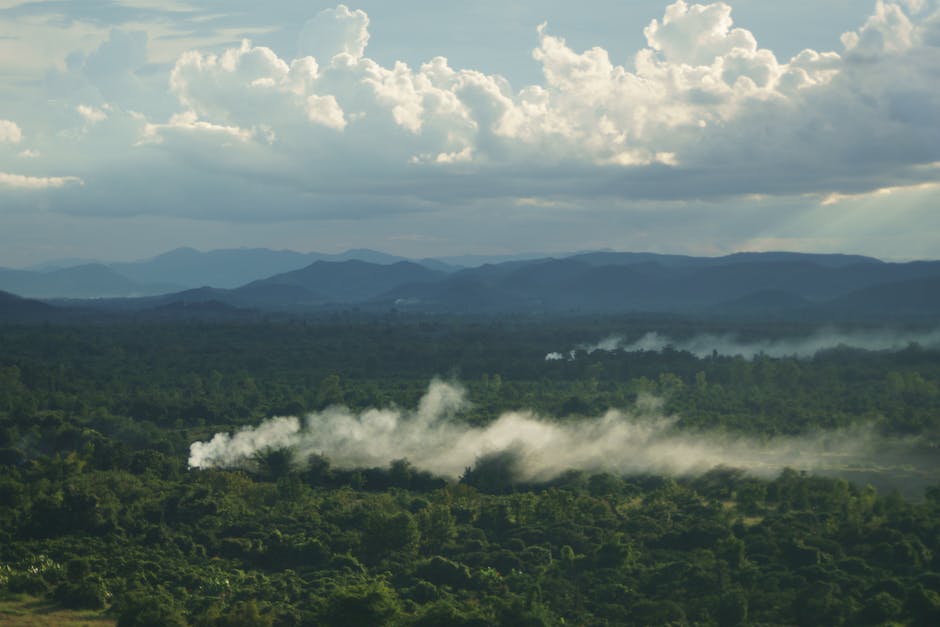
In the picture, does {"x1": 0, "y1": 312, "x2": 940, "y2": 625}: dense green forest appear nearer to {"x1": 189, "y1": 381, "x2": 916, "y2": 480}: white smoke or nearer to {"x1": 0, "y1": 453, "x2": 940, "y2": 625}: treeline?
{"x1": 0, "y1": 453, "x2": 940, "y2": 625}: treeline

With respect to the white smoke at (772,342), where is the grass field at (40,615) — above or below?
below

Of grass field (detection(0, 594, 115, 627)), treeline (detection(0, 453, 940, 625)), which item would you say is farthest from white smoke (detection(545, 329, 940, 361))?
grass field (detection(0, 594, 115, 627))

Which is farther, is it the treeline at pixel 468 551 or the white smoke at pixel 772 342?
the white smoke at pixel 772 342

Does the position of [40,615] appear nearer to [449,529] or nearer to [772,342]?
[449,529]

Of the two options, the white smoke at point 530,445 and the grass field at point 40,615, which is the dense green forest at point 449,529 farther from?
the white smoke at point 530,445

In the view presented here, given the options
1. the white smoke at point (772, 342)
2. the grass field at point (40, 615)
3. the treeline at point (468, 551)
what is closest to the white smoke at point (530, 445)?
the treeline at point (468, 551)

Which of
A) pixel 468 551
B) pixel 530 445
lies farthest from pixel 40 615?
pixel 530 445
